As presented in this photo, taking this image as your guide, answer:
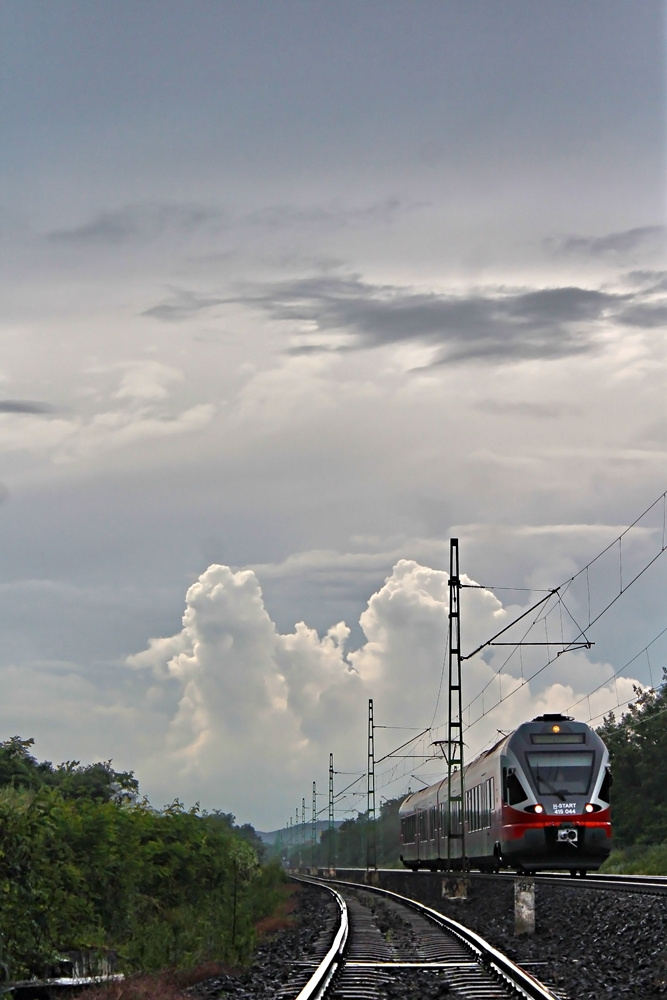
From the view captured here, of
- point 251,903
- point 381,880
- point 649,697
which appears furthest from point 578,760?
point 649,697

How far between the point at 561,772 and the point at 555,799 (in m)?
0.72

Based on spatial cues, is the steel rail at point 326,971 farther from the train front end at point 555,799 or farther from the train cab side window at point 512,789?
the train cab side window at point 512,789

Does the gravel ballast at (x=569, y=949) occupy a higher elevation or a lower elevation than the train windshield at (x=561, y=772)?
lower

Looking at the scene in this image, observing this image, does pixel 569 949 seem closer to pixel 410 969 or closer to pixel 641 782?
pixel 410 969

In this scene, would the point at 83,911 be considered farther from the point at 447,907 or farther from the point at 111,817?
the point at 447,907

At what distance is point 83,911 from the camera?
18.4 m

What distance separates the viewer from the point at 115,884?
842 inches

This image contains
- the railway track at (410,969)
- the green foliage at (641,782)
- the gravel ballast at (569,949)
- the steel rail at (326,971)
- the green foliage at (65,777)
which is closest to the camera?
the steel rail at (326,971)

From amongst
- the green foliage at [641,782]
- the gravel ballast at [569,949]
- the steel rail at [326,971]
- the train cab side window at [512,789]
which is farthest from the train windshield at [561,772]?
the green foliage at [641,782]

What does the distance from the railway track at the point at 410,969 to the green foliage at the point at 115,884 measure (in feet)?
6.30

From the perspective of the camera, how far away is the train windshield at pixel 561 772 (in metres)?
31.8

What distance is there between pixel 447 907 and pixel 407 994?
20842 millimetres

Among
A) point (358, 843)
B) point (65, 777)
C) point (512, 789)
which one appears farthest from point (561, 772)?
point (358, 843)

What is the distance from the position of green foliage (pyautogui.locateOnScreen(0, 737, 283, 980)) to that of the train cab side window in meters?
7.07
